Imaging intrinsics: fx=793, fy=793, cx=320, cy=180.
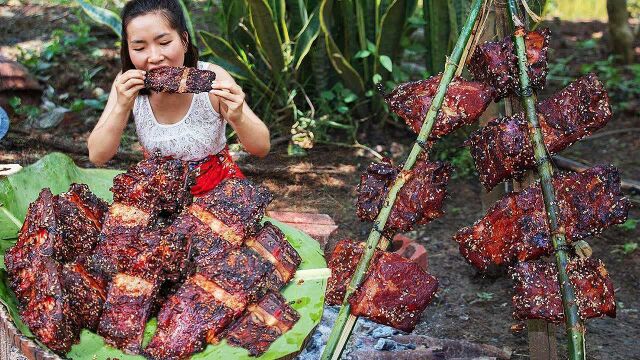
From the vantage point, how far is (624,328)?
14.2 ft

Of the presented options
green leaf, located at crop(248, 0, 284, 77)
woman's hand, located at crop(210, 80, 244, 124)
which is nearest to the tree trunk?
green leaf, located at crop(248, 0, 284, 77)

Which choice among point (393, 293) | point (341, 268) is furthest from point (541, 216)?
point (341, 268)

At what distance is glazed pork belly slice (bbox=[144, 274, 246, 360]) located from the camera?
8.08 feet

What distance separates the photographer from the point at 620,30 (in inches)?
312

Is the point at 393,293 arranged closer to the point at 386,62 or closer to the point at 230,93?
the point at 230,93

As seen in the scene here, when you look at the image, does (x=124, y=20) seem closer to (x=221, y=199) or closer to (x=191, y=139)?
(x=191, y=139)

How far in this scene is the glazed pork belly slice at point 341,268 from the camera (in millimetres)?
2838

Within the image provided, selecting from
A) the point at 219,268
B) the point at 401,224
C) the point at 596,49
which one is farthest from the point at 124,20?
the point at 596,49

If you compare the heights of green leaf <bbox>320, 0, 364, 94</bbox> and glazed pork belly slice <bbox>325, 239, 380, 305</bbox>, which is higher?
green leaf <bbox>320, 0, 364, 94</bbox>

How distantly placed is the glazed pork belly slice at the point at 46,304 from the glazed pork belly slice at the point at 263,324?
1.64 ft

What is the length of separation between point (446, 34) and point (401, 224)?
3717 mm

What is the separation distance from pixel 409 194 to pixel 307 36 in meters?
3.34

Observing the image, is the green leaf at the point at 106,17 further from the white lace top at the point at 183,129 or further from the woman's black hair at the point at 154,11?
the woman's black hair at the point at 154,11

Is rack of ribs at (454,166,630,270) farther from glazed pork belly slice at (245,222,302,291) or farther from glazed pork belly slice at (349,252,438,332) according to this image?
glazed pork belly slice at (245,222,302,291)
